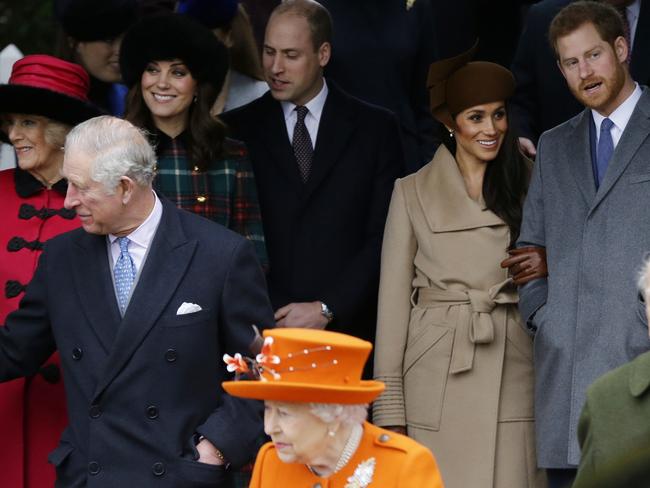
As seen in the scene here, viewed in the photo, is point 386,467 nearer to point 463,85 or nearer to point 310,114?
point 463,85

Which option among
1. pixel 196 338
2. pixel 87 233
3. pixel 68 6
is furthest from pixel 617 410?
pixel 68 6

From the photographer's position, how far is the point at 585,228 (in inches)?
287

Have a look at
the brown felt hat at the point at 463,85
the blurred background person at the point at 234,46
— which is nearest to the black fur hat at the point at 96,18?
Answer: the blurred background person at the point at 234,46

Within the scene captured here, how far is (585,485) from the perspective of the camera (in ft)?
16.1

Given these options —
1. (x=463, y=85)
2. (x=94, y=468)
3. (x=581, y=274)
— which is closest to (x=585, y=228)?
(x=581, y=274)

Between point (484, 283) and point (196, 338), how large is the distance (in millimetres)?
1626

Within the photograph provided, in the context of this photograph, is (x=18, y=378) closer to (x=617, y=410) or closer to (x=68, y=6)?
(x=68, y=6)

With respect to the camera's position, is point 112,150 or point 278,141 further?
point 278,141

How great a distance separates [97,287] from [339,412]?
1.56 metres

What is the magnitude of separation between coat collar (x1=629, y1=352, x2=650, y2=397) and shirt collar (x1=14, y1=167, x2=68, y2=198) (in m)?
3.34

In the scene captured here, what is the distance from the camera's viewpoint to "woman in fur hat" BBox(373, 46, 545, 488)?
772 centimetres

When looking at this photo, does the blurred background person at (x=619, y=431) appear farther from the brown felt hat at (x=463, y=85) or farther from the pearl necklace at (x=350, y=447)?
the brown felt hat at (x=463, y=85)

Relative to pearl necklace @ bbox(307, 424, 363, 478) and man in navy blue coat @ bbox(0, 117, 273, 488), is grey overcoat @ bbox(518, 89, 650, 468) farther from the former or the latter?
pearl necklace @ bbox(307, 424, 363, 478)

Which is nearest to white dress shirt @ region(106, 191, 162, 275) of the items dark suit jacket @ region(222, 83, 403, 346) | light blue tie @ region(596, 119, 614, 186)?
dark suit jacket @ region(222, 83, 403, 346)
